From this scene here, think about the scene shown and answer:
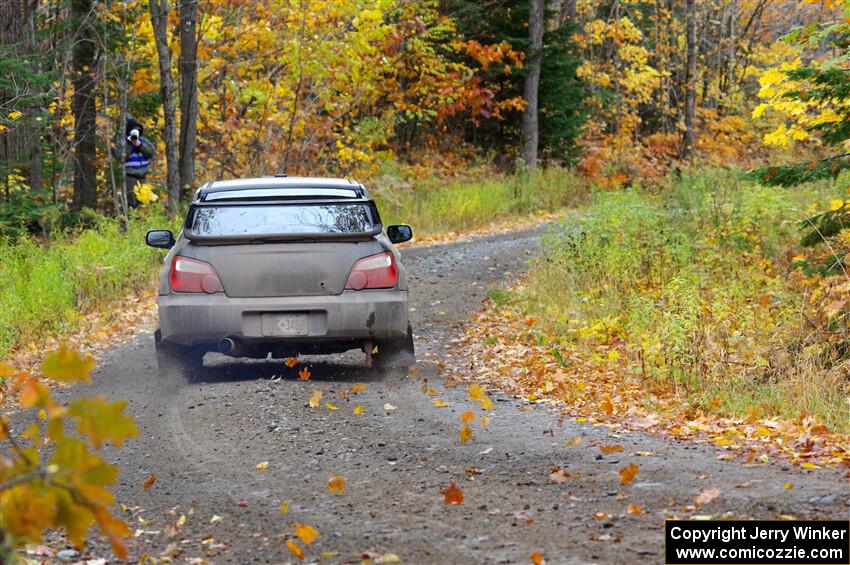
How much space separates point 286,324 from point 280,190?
51.5 inches

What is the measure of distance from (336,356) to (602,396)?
344cm

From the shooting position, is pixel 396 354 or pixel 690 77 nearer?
pixel 396 354

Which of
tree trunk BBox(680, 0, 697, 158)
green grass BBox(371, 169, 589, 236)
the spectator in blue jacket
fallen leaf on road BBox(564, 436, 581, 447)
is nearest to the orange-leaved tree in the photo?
fallen leaf on road BBox(564, 436, 581, 447)

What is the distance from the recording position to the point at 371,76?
2769 cm

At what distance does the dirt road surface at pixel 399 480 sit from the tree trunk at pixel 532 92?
20297 mm

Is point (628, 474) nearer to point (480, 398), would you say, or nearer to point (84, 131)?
point (480, 398)

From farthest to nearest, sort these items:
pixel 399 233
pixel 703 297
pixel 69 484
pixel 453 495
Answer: pixel 703 297 < pixel 399 233 < pixel 453 495 < pixel 69 484

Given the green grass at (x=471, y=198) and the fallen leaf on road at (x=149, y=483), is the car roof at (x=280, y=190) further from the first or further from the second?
the green grass at (x=471, y=198)

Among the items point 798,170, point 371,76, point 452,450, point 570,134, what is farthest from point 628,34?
point 452,450

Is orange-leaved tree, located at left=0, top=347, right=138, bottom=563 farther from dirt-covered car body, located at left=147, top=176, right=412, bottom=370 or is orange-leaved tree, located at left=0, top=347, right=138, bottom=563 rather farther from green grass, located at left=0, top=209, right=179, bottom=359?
green grass, located at left=0, top=209, right=179, bottom=359

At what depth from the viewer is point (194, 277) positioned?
936 centimetres

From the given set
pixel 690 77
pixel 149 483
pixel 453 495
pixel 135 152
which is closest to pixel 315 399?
pixel 149 483

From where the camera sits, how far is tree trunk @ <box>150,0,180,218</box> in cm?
1930

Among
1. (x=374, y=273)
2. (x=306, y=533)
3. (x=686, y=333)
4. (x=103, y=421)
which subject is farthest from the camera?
(x=686, y=333)
